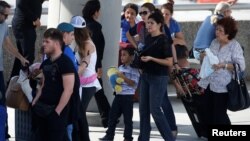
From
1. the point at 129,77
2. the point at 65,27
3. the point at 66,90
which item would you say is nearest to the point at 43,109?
the point at 66,90

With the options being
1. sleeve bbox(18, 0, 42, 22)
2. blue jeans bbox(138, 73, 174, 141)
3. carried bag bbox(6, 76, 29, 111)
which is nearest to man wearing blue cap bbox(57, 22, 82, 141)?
carried bag bbox(6, 76, 29, 111)

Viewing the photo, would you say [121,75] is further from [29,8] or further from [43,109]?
[29,8]

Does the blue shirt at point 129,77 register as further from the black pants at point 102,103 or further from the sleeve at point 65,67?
the sleeve at point 65,67

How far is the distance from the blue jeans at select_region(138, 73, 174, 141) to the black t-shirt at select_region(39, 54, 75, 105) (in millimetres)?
1638

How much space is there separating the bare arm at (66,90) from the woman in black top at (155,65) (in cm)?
164

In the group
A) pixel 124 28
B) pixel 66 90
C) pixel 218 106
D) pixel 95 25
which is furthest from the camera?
pixel 124 28

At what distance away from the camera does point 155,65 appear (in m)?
9.73

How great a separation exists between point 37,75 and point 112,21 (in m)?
2.83

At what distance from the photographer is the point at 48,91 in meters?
8.27

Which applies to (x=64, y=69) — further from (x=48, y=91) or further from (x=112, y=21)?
(x=112, y=21)

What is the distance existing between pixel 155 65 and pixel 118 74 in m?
0.81

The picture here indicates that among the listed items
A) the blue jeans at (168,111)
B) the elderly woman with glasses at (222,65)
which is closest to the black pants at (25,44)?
the blue jeans at (168,111)

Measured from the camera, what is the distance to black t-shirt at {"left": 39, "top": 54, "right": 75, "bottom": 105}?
27.0 feet

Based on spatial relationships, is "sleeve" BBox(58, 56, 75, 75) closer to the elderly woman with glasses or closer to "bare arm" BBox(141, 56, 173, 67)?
"bare arm" BBox(141, 56, 173, 67)
